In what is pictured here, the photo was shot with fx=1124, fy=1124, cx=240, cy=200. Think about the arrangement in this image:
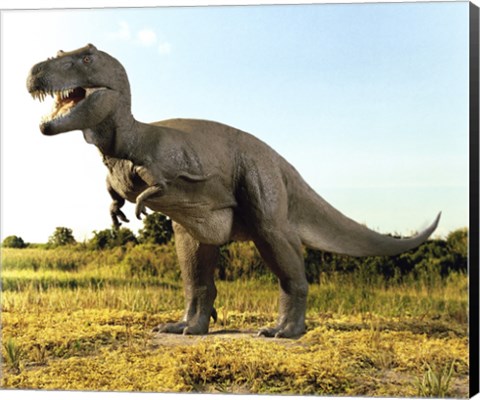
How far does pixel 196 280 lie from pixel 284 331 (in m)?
0.59

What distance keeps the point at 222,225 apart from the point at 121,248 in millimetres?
2036

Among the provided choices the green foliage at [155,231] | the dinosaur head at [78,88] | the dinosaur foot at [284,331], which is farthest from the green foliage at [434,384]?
the green foliage at [155,231]

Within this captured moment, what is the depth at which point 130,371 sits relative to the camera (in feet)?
20.1

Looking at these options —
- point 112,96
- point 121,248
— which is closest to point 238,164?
point 112,96

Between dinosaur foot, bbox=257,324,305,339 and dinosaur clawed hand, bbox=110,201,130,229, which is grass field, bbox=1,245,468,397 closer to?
dinosaur foot, bbox=257,324,305,339

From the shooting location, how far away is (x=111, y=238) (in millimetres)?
7707

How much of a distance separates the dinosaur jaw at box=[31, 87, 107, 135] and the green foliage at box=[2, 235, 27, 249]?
1.93m

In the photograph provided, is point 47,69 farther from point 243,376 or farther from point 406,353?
point 406,353

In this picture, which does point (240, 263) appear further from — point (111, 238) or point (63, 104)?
point (63, 104)

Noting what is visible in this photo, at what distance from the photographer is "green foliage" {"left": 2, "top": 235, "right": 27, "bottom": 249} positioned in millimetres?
7258

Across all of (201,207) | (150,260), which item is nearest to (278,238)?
(201,207)

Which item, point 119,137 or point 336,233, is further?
point 336,233

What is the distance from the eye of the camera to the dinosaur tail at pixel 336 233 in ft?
20.5

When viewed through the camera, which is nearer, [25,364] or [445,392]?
[445,392]
